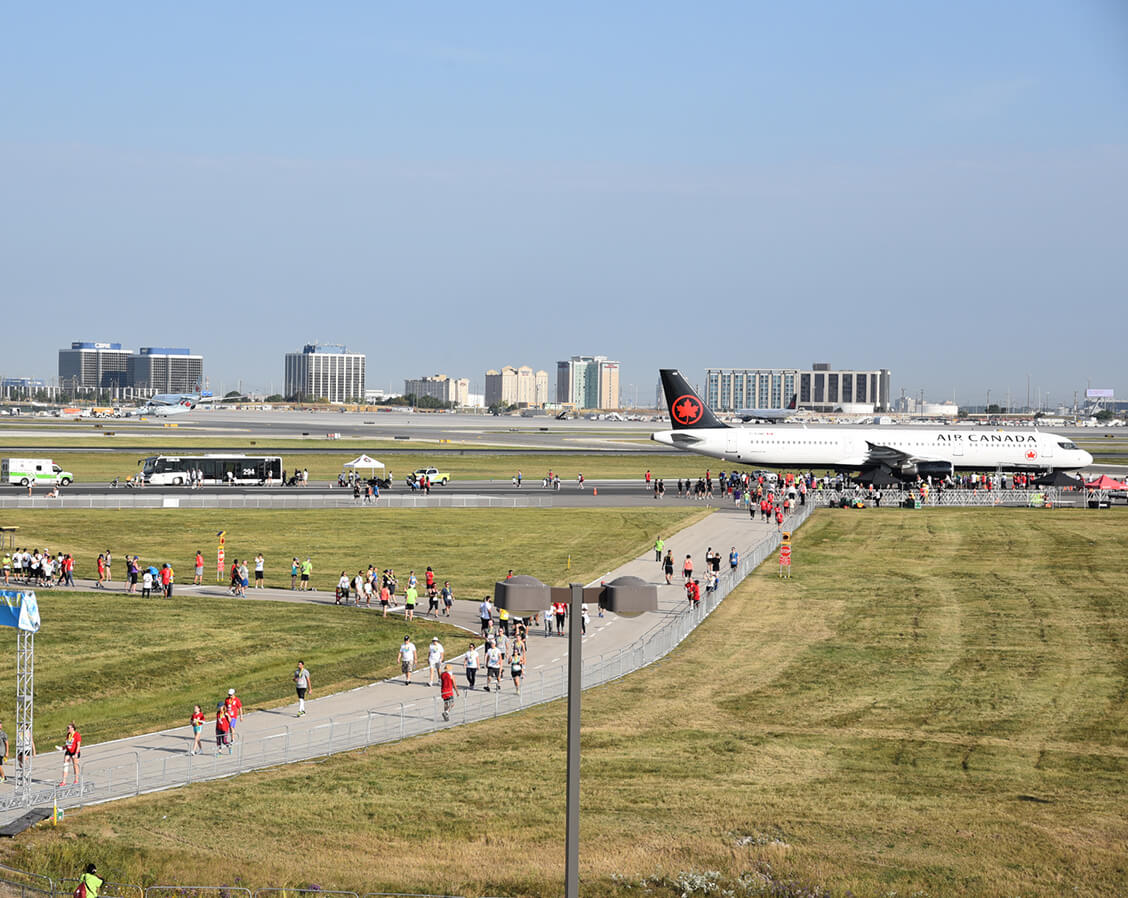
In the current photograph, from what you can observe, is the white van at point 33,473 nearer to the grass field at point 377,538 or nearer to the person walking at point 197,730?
the grass field at point 377,538

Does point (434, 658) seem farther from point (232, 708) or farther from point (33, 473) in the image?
point (33, 473)

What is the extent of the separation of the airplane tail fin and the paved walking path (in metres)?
47.3

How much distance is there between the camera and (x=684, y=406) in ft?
295

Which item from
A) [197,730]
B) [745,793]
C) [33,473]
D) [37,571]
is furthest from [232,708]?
[33,473]

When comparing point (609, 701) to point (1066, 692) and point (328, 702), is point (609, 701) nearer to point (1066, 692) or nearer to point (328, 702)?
point (328, 702)

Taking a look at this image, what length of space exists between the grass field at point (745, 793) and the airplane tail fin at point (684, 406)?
50.3m

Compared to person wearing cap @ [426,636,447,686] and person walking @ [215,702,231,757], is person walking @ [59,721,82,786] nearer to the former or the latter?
person walking @ [215,702,231,757]

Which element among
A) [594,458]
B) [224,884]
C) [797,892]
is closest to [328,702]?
[224,884]

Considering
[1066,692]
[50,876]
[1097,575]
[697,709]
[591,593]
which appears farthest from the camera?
[1097,575]

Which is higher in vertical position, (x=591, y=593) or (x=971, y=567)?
(x=591, y=593)

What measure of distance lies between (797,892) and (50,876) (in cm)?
1185

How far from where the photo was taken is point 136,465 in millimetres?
101938

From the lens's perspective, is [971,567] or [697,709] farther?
[971,567]

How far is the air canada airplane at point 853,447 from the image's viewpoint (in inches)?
3514
